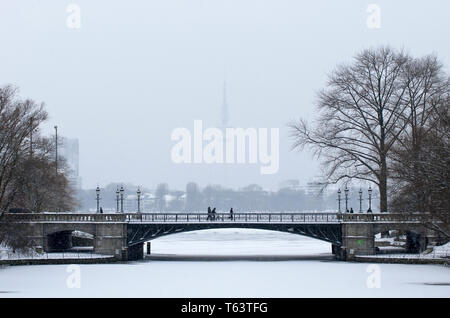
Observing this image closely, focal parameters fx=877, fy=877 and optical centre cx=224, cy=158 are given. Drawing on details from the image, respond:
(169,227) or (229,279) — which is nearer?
(229,279)

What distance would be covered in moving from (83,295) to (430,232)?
101ft

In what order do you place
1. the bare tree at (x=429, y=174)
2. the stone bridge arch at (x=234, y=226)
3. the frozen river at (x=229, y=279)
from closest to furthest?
the frozen river at (x=229, y=279) → the bare tree at (x=429, y=174) → the stone bridge arch at (x=234, y=226)

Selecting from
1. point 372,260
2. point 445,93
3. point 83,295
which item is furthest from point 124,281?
point 445,93

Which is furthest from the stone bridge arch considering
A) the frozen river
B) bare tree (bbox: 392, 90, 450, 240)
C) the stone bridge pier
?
bare tree (bbox: 392, 90, 450, 240)

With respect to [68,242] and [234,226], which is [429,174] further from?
[68,242]

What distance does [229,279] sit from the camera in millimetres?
55906

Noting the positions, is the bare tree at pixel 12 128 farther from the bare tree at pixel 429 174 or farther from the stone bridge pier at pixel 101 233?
the bare tree at pixel 429 174

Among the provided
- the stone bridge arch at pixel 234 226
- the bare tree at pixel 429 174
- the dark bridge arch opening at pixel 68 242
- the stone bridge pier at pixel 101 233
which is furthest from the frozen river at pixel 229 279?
the dark bridge arch opening at pixel 68 242

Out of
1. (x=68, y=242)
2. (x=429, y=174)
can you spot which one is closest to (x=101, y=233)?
(x=68, y=242)

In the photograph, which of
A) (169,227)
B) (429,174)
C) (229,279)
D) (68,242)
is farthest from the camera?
(68,242)

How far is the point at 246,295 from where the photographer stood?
47.3m

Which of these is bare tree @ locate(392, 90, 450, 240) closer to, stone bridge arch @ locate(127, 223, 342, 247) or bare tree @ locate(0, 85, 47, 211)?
stone bridge arch @ locate(127, 223, 342, 247)

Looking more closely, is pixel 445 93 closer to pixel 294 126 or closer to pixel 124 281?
pixel 294 126

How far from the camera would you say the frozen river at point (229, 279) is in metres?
48.2
